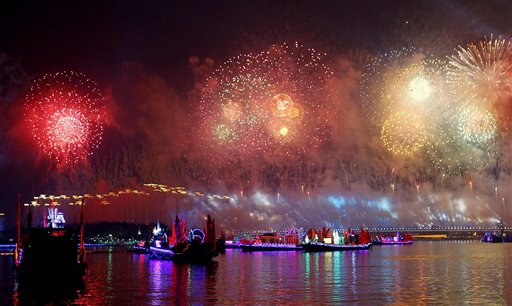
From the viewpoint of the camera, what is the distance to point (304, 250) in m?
154

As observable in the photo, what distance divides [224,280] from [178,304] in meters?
18.2

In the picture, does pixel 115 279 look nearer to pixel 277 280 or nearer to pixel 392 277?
pixel 277 280

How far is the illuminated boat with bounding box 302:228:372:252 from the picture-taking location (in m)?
148

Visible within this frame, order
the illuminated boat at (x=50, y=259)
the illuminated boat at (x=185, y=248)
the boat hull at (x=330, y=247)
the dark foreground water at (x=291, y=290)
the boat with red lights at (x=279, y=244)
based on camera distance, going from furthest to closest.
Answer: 1. the boat with red lights at (x=279, y=244)
2. the boat hull at (x=330, y=247)
3. the illuminated boat at (x=185, y=248)
4. the illuminated boat at (x=50, y=259)
5. the dark foreground water at (x=291, y=290)

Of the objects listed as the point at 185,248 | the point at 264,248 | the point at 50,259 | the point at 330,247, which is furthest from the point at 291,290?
the point at 264,248

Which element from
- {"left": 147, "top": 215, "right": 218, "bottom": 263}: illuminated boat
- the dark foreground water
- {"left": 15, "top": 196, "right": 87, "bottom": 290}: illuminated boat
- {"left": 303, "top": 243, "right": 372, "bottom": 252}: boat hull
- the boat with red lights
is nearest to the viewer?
the dark foreground water

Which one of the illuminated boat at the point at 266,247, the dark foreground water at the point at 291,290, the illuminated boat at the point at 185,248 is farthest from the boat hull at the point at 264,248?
the dark foreground water at the point at 291,290

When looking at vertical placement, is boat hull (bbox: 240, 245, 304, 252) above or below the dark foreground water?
above

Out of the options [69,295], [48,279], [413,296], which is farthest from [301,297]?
[48,279]

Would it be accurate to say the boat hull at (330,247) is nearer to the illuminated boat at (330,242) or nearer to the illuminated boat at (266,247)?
the illuminated boat at (330,242)

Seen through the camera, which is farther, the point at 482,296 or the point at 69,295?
the point at 69,295

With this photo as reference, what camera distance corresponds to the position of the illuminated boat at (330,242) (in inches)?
5812

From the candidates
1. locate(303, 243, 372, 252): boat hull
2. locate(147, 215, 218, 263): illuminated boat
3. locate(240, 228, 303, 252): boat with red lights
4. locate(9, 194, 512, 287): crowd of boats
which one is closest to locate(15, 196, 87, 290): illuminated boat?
locate(9, 194, 512, 287): crowd of boats

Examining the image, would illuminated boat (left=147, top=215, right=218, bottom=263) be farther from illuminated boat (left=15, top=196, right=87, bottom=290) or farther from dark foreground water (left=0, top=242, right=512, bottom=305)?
illuminated boat (left=15, top=196, right=87, bottom=290)
